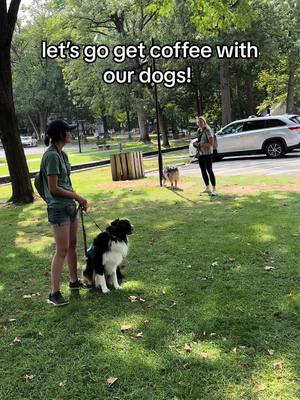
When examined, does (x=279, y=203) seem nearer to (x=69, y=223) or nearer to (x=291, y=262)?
(x=291, y=262)

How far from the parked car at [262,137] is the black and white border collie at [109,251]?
1439 cm

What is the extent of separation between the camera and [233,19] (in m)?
13.6

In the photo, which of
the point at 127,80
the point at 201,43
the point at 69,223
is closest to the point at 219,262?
the point at 69,223

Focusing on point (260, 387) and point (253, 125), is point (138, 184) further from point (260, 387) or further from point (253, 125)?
point (260, 387)

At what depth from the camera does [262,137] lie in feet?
62.1

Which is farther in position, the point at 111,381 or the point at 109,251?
the point at 109,251

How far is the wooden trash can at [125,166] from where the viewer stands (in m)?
14.4

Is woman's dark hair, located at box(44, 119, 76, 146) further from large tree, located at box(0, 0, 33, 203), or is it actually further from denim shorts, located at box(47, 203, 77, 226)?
large tree, located at box(0, 0, 33, 203)

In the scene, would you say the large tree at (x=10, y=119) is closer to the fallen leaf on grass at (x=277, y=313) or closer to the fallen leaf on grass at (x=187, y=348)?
the fallen leaf on grass at (x=277, y=313)

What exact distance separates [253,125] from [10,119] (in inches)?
448

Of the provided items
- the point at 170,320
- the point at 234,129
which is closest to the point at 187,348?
the point at 170,320

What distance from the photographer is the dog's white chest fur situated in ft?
15.6

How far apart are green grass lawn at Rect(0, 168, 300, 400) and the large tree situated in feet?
12.0

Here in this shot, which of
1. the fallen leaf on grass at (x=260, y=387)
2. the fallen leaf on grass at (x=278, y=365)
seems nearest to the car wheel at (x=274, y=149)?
the fallen leaf on grass at (x=278, y=365)
